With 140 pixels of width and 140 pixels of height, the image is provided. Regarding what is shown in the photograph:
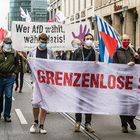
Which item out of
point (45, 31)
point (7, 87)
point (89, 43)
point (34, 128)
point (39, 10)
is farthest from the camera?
point (39, 10)

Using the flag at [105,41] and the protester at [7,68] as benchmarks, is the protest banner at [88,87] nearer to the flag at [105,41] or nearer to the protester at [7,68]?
the flag at [105,41]

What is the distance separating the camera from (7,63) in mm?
10945

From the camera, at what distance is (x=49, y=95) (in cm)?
949

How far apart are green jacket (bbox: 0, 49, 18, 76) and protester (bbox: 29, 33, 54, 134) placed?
26.3 inches

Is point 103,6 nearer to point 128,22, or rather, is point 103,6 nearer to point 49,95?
point 128,22

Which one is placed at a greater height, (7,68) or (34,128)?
(7,68)

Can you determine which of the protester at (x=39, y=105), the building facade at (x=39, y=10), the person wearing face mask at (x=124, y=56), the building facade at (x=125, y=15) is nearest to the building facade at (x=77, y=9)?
the building facade at (x=125, y=15)

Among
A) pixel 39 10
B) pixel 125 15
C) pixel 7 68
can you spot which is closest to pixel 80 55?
pixel 7 68

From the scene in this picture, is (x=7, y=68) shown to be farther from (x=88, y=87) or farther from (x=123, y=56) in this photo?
(x=123, y=56)

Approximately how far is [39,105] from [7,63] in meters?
1.78

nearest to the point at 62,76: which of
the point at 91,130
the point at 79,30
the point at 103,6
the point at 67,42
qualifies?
the point at 91,130

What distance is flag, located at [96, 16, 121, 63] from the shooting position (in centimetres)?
1003

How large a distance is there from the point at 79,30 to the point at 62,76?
5855 mm

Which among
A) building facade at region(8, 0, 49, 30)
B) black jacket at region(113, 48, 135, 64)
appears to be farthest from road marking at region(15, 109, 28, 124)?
building facade at region(8, 0, 49, 30)
